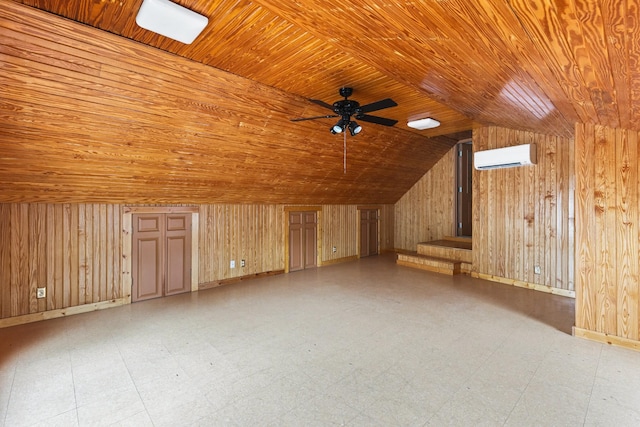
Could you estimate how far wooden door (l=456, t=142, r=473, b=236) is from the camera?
Result: 7.63 metres

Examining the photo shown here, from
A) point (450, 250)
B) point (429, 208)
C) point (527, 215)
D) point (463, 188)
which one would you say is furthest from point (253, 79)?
point (463, 188)

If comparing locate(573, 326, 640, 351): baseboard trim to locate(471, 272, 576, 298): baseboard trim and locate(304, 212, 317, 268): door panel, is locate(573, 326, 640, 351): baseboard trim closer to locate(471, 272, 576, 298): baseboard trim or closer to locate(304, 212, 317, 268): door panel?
locate(471, 272, 576, 298): baseboard trim

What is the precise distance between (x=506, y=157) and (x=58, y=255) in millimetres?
6599

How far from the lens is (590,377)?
253cm

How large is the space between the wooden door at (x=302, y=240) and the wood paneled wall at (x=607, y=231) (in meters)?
4.58

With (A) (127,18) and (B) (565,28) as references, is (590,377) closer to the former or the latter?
(B) (565,28)

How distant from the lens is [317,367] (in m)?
2.68

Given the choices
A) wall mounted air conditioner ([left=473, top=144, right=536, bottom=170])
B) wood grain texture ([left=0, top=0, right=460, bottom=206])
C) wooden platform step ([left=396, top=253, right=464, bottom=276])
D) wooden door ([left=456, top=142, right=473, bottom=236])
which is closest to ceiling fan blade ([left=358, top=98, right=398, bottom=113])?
wood grain texture ([left=0, top=0, right=460, bottom=206])

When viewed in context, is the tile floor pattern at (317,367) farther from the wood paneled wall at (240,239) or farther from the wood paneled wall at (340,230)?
the wood paneled wall at (340,230)

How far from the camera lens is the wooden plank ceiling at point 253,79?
1.53 m

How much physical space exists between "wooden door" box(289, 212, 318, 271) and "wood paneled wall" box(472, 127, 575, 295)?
323 cm

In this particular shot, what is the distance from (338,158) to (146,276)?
11.5 feet

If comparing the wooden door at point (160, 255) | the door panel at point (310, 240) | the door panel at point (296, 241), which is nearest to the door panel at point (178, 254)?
the wooden door at point (160, 255)

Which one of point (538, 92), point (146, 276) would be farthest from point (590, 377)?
point (146, 276)
